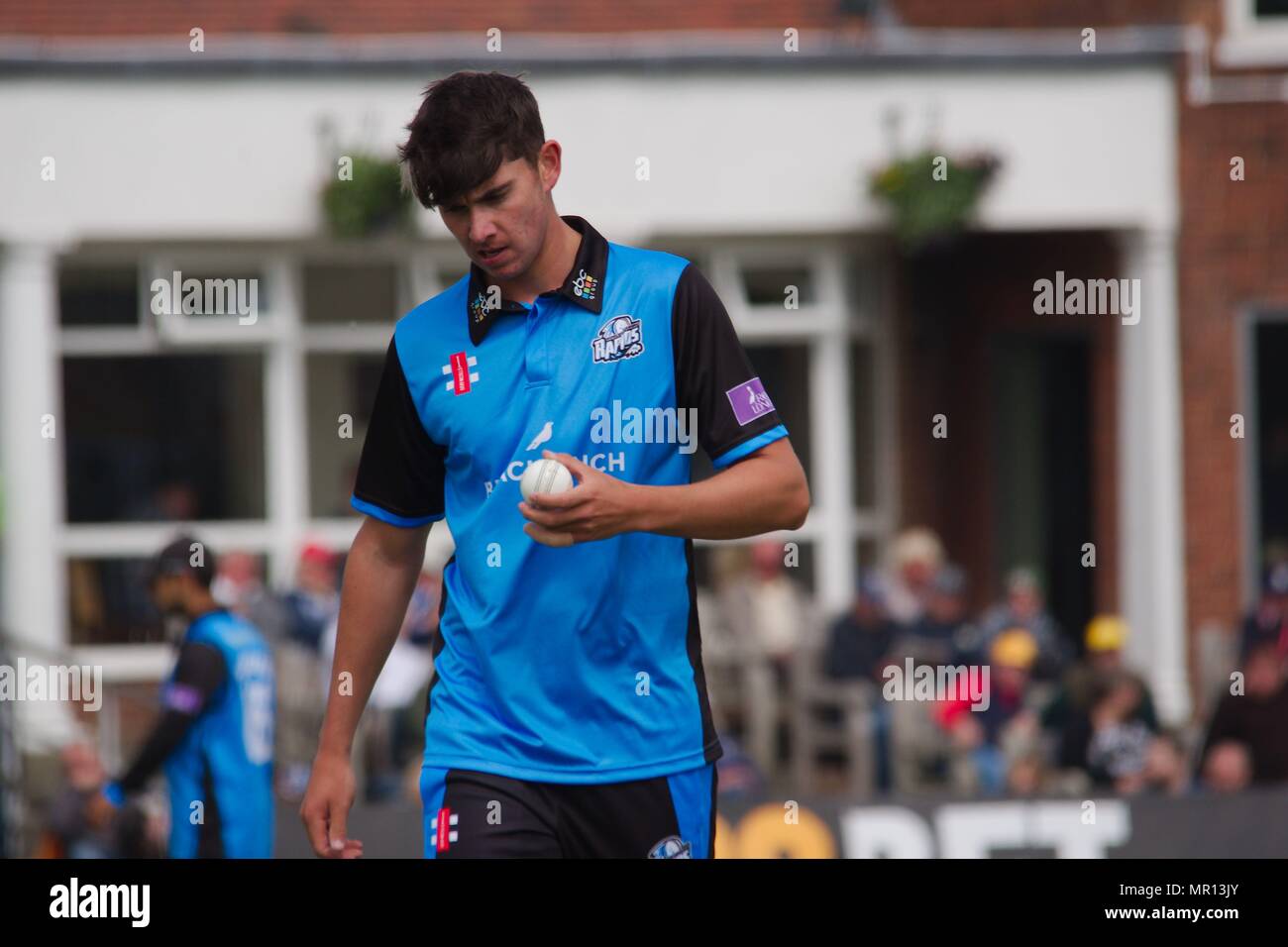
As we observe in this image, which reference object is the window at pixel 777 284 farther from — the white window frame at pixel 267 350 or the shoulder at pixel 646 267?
the shoulder at pixel 646 267

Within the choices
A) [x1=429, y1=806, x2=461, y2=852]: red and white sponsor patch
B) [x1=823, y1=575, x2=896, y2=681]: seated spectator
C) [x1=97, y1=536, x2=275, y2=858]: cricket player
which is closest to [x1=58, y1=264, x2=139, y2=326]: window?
[x1=823, y1=575, x2=896, y2=681]: seated spectator

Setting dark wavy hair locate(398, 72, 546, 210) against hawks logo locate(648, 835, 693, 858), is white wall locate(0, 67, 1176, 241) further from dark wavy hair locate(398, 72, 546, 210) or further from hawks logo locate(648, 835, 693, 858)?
hawks logo locate(648, 835, 693, 858)

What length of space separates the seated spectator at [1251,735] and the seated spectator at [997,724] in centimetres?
93

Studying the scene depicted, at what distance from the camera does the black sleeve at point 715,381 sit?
3818 millimetres

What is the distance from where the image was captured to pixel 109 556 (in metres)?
13.6

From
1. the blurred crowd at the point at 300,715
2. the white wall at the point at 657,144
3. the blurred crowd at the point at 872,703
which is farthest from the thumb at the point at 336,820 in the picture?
the white wall at the point at 657,144

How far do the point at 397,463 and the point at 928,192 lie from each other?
9324 mm

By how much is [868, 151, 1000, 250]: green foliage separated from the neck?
921 cm
